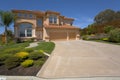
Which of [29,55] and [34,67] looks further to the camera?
[29,55]

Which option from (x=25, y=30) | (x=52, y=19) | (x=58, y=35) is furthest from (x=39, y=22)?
(x=58, y=35)

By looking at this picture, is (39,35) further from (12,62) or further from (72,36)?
(12,62)

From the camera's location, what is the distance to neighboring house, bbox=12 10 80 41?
102 feet

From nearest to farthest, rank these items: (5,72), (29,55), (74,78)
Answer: (74,78) < (5,72) < (29,55)

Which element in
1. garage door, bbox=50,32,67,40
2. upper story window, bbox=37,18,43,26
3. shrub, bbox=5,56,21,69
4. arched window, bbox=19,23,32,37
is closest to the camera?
shrub, bbox=5,56,21,69

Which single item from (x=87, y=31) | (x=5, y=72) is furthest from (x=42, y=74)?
(x=87, y=31)

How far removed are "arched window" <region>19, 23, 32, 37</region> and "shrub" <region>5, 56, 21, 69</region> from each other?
21.7 m

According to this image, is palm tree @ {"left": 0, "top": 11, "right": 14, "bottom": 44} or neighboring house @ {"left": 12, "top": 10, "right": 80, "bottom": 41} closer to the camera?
palm tree @ {"left": 0, "top": 11, "right": 14, "bottom": 44}

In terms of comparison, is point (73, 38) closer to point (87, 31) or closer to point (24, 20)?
point (87, 31)

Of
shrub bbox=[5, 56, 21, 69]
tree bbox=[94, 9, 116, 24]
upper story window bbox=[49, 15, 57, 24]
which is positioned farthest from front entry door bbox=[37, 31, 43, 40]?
tree bbox=[94, 9, 116, 24]

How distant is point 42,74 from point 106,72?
10.9 ft

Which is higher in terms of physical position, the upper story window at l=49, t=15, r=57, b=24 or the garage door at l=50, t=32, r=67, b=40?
the upper story window at l=49, t=15, r=57, b=24

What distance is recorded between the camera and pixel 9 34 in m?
31.1

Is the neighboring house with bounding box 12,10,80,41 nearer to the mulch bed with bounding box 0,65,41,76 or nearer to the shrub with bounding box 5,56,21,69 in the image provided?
the shrub with bounding box 5,56,21,69
